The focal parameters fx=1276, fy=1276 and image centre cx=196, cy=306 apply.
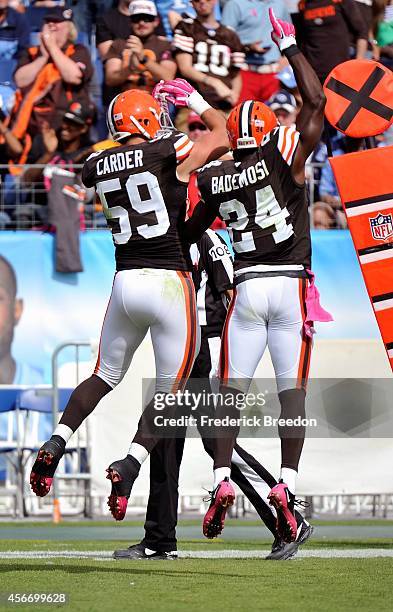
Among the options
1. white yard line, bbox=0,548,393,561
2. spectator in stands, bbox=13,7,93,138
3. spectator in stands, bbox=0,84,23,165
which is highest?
spectator in stands, bbox=13,7,93,138

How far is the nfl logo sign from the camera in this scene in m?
7.79

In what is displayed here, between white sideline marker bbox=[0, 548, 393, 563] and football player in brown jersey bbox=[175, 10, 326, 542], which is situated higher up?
football player in brown jersey bbox=[175, 10, 326, 542]

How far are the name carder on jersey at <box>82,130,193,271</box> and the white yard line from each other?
1927mm

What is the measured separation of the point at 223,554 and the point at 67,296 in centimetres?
602

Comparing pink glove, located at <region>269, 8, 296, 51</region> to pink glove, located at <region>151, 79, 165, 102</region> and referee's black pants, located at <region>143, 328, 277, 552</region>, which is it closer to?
pink glove, located at <region>151, 79, 165, 102</region>

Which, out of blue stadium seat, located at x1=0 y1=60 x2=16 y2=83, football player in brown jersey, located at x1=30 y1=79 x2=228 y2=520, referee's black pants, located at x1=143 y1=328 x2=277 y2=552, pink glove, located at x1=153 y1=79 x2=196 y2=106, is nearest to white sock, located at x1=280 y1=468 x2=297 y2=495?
football player in brown jersey, located at x1=30 y1=79 x2=228 y2=520

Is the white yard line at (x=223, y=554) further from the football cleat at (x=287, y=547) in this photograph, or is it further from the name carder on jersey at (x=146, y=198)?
the name carder on jersey at (x=146, y=198)

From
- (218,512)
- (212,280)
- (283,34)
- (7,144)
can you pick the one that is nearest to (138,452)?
(218,512)

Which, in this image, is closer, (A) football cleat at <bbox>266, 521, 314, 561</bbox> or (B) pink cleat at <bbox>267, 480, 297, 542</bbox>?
(B) pink cleat at <bbox>267, 480, 297, 542</bbox>

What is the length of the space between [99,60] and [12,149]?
1647 millimetres

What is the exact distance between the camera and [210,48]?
49.0ft

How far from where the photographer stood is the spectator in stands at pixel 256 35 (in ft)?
50.3

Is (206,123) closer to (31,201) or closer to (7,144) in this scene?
(31,201)

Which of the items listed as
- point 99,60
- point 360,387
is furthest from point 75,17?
point 360,387
